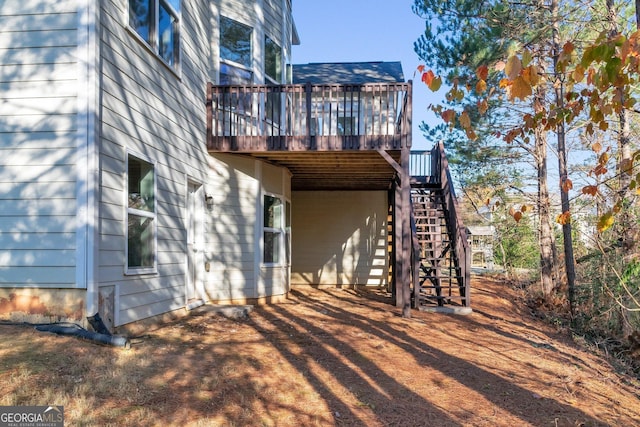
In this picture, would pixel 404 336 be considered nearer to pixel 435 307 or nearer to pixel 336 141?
pixel 435 307

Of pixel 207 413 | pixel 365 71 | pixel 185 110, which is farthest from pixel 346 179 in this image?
pixel 207 413

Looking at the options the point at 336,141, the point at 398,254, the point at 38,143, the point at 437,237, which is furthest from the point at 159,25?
the point at 437,237

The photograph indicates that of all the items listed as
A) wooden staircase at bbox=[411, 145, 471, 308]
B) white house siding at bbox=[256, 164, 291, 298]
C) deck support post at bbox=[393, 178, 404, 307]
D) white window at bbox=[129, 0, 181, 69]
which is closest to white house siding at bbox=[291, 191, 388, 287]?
wooden staircase at bbox=[411, 145, 471, 308]

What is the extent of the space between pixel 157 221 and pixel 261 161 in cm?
330

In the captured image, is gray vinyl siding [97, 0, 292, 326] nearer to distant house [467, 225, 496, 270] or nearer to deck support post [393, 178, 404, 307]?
deck support post [393, 178, 404, 307]

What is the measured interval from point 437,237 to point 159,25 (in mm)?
6742

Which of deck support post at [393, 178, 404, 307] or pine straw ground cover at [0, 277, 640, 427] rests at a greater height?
deck support post at [393, 178, 404, 307]

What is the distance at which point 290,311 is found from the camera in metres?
8.28

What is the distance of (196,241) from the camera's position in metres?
7.89

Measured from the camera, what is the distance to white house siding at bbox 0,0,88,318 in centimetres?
465

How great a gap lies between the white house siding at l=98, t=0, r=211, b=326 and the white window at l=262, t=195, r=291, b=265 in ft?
5.69

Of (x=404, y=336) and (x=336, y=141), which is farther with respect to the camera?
(x=336, y=141)

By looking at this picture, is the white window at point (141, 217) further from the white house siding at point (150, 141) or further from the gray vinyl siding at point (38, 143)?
the gray vinyl siding at point (38, 143)

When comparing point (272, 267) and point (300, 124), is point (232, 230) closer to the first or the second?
point (272, 267)
